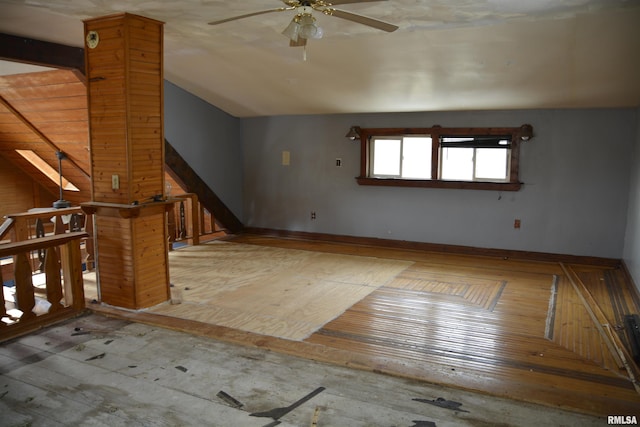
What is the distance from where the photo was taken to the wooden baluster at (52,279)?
157 inches

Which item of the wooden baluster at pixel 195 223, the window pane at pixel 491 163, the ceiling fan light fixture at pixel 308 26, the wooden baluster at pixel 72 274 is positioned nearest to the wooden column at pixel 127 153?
the wooden baluster at pixel 72 274

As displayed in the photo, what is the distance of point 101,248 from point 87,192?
4730mm

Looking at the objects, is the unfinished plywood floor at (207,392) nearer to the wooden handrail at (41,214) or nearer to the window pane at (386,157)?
the wooden handrail at (41,214)

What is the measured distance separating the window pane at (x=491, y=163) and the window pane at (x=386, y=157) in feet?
3.89

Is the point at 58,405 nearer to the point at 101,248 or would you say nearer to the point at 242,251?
the point at 101,248

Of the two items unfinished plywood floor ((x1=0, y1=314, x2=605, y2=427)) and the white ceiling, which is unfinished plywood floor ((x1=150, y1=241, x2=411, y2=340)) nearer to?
unfinished plywood floor ((x1=0, y1=314, x2=605, y2=427))

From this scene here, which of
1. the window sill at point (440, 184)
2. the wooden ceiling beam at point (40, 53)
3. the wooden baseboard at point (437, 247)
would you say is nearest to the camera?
the wooden ceiling beam at point (40, 53)

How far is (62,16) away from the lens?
4039mm

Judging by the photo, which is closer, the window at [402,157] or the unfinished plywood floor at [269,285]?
the unfinished plywood floor at [269,285]

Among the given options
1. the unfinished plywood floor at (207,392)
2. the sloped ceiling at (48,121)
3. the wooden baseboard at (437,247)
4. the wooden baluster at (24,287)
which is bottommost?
the unfinished plywood floor at (207,392)

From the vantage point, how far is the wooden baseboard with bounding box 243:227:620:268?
614 cm

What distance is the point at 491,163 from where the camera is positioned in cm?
655

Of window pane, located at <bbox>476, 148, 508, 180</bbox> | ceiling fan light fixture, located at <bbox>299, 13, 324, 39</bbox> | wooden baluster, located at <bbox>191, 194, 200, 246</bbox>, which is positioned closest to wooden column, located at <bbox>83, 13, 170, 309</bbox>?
ceiling fan light fixture, located at <bbox>299, 13, 324, 39</bbox>

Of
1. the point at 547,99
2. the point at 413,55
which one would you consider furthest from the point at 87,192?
the point at 547,99
